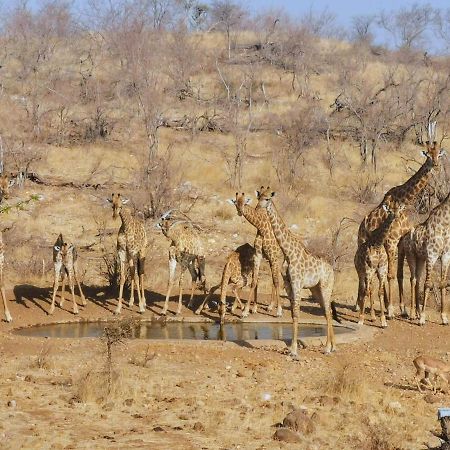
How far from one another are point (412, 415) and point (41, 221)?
1776 centimetres

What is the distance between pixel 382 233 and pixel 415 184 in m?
1.77

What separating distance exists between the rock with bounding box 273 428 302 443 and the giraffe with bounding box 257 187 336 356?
3.78 meters

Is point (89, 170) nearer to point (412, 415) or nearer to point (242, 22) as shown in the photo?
point (412, 415)

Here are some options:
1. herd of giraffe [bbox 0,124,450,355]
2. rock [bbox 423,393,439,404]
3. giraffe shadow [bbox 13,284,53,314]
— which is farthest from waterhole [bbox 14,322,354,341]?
rock [bbox 423,393,439,404]

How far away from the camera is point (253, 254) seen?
16.0m

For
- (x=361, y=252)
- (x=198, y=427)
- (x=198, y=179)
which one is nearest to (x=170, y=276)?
(x=361, y=252)

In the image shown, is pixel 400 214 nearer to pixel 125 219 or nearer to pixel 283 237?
pixel 283 237

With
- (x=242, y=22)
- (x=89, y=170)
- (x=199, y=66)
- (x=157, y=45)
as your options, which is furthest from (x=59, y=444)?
(x=242, y=22)

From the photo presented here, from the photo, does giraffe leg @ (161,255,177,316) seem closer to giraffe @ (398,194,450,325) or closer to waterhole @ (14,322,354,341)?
waterhole @ (14,322,354,341)

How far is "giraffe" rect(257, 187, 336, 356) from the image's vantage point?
12.8 metres

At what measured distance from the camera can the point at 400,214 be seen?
52.9 ft

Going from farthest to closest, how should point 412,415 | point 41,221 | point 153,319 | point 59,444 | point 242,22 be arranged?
point 242,22 → point 41,221 → point 153,319 → point 412,415 → point 59,444

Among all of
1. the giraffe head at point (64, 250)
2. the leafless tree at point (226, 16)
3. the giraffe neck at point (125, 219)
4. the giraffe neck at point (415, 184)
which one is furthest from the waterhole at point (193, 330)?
the leafless tree at point (226, 16)

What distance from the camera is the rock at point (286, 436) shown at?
8.89m
